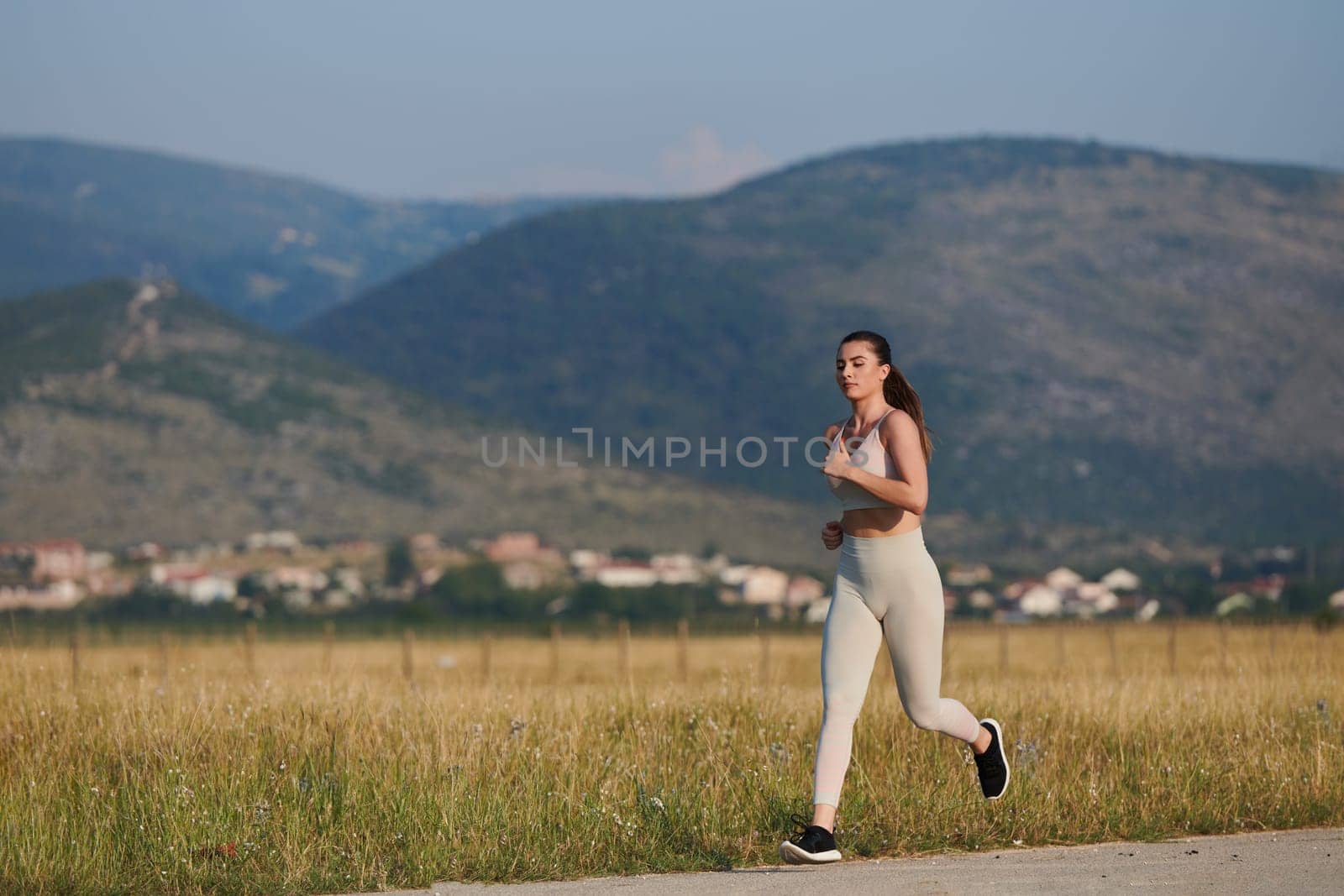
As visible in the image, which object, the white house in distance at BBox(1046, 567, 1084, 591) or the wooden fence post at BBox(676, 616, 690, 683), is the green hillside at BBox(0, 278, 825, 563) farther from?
the wooden fence post at BBox(676, 616, 690, 683)

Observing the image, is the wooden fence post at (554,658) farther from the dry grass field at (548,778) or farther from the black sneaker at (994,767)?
the black sneaker at (994,767)

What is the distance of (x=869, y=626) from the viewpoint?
23.1 feet

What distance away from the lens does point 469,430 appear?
14350 cm

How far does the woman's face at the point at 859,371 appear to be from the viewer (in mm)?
7125

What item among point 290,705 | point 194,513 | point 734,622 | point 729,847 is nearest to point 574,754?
point 729,847

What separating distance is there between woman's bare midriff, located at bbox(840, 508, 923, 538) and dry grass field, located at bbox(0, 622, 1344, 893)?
1627 millimetres

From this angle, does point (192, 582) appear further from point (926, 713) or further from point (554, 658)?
point (926, 713)

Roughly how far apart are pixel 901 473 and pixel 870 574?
427 mm

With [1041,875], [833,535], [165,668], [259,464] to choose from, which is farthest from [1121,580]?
[833,535]

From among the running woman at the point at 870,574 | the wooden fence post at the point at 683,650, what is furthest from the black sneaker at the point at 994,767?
the wooden fence post at the point at 683,650

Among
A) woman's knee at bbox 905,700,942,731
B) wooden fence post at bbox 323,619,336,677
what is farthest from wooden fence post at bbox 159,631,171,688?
woman's knee at bbox 905,700,942,731

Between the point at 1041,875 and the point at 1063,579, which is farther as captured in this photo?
the point at 1063,579

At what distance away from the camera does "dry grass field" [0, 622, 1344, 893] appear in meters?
7.50

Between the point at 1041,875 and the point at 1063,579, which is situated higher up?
the point at 1041,875
